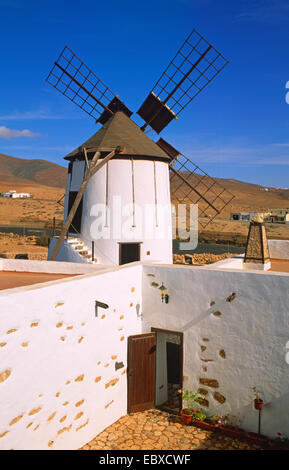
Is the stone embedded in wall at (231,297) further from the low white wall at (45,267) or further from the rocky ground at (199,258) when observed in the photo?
the rocky ground at (199,258)

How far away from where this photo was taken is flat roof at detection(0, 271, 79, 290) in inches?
303

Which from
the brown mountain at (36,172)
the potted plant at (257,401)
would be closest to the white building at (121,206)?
the potted plant at (257,401)

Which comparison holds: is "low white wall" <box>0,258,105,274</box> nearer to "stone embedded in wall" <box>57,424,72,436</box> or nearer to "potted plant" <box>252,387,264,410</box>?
"stone embedded in wall" <box>57,424,72,436</box>

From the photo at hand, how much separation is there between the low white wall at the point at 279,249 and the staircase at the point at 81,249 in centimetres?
630

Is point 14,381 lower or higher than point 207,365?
higher

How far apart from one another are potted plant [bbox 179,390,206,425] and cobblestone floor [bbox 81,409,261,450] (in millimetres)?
167

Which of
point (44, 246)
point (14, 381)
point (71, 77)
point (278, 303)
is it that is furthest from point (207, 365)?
point (44, 246)

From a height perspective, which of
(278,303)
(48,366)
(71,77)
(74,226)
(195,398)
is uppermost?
(71,77)

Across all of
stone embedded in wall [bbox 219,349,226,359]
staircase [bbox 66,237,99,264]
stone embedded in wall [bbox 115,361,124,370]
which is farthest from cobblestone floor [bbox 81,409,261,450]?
staircase [bbox 66,237,99,264]

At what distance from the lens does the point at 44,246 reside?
96.0ft

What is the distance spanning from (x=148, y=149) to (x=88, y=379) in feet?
28.8

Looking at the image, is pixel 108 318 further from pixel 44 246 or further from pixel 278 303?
pixel 44 246

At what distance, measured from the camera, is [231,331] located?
24.0ft

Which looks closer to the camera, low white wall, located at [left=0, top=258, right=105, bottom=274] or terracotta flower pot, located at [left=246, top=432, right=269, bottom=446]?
terracotta flower pot, located at [left=246, top=432, right=269, bottom=446]
